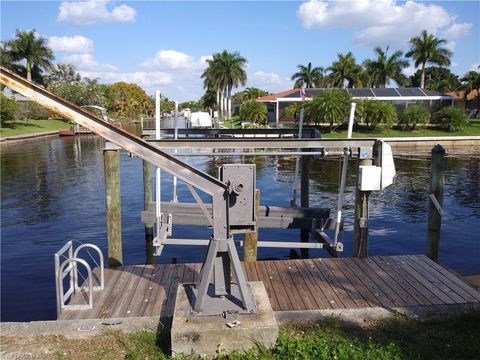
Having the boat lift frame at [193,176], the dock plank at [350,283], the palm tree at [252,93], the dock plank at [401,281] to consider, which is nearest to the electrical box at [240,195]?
the boat lift frame at [193,176]

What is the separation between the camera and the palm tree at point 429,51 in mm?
75312

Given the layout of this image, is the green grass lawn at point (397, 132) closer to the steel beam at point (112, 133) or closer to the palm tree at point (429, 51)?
the palm tree at point (429, 51)

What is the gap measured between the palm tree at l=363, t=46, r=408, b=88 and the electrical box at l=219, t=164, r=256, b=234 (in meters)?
76.6

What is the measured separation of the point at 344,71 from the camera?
74750mm

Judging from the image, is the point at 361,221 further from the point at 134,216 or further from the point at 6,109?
the point at 6,109

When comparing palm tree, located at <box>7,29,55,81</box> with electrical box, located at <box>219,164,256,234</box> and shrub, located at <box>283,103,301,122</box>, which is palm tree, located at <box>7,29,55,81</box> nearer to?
shrub, located at <box>283,103,301,122</box>

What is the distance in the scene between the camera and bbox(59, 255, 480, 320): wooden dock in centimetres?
607

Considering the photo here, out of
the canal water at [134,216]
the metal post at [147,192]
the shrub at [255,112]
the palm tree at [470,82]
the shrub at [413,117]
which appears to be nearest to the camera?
the canal water at [134,216]

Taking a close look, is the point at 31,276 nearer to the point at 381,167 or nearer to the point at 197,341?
the point at 197,341

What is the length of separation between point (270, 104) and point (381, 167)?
6105cm

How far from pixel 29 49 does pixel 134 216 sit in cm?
7630

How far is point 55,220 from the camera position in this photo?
1576cm

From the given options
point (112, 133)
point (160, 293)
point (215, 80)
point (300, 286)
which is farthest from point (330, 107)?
point (215, 80)

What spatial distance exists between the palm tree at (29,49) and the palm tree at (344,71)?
172ft
